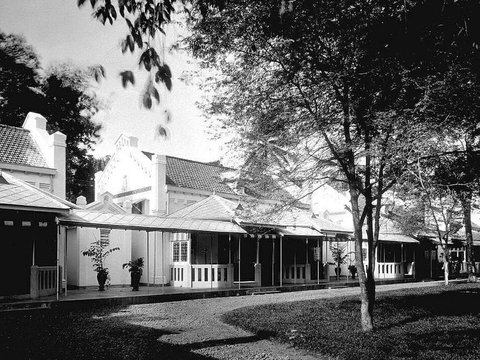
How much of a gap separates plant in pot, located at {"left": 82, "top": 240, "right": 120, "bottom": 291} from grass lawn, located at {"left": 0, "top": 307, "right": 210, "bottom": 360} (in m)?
5.71

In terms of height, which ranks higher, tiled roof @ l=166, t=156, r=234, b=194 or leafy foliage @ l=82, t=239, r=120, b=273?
tiled roof @ l=166, t=156, r=234, b=194

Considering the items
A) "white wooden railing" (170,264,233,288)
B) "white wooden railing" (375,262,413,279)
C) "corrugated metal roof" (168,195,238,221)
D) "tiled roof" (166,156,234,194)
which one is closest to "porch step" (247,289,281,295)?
"white wooden railing" (170,264,233,288)

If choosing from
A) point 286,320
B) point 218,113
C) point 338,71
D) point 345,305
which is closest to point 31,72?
point 218,113

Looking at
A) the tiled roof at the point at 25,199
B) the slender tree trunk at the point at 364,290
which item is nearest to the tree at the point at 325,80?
the slender tree trunk at the point at 364,290

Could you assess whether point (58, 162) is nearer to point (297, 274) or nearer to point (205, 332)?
point (297, 274)

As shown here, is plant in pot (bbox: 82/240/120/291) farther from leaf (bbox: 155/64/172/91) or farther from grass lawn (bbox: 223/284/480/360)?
leaf (bbox: 155/64/172/91)

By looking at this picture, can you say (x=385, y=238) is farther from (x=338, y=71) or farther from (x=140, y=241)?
(x=338, y=71)

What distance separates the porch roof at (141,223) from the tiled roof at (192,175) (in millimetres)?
5526

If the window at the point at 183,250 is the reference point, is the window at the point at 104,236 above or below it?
above

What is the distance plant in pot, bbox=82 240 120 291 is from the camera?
17.5 meters

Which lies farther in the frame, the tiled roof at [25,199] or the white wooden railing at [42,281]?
the white wooden railing at [42,281]

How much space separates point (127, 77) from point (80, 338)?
6514mm

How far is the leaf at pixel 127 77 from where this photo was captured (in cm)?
379

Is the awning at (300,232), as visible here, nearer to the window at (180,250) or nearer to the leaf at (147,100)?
the window at (180,250)
